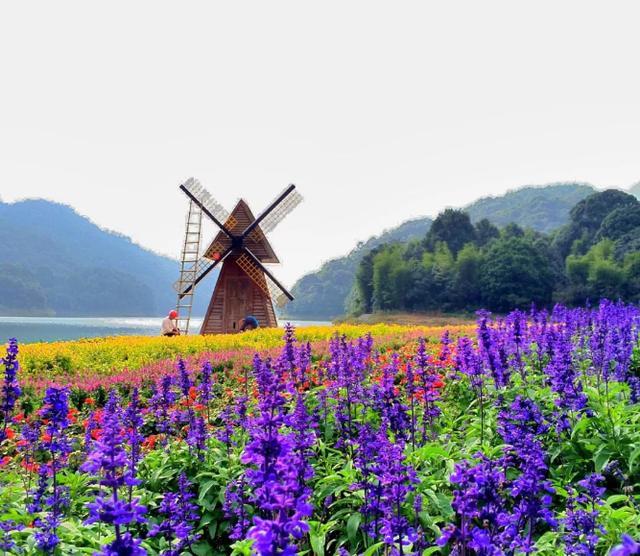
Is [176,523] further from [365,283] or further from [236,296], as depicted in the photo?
[365,283]

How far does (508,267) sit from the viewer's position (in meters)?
74.8

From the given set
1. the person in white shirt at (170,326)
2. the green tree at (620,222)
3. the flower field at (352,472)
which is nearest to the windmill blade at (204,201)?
the person in white shirt at (170,326)

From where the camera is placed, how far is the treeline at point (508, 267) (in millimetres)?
73000

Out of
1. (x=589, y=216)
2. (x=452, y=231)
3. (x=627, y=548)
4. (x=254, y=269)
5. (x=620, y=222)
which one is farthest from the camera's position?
(x=589, y=216)

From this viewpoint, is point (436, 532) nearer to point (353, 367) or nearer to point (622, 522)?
point (622, 522)

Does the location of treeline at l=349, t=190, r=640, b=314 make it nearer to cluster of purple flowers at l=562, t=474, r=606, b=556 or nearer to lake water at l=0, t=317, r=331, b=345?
lake water at l=0, t=317, r=331, b=345

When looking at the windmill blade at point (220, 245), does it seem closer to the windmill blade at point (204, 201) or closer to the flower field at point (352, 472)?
the windmill blade at point (204, 201)

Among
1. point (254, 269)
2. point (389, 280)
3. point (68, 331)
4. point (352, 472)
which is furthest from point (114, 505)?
point (68, 331)

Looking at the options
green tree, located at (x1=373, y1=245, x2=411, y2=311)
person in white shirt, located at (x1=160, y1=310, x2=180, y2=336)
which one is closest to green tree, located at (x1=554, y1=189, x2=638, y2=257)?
green tree, located at (x1=373, y1=245, x2=411, y2=311)

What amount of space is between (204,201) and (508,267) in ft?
166

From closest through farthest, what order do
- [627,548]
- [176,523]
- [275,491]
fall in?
[627,548] < [275,491] < [176,523]

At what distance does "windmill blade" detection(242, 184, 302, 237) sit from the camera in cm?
3323

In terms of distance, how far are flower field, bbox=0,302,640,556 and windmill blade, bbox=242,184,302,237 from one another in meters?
22.4

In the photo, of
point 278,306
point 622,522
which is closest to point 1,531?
point 622,522
